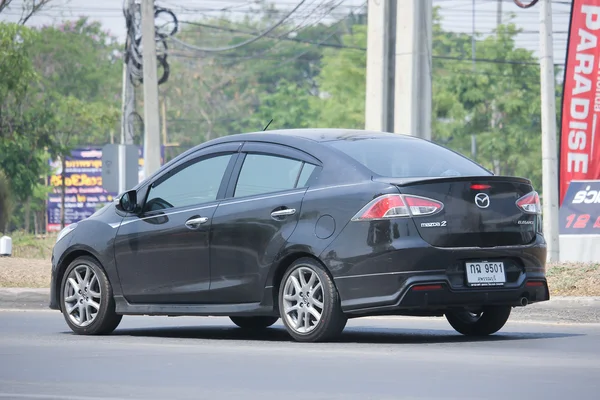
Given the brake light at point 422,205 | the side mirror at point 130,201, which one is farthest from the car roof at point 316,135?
the brake light at point 422,205

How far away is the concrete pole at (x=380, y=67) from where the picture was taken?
20.1 metres

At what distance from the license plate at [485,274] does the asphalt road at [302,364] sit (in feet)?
1.49

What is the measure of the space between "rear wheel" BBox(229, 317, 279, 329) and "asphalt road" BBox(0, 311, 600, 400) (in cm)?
10

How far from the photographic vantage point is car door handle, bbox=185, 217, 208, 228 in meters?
11.0

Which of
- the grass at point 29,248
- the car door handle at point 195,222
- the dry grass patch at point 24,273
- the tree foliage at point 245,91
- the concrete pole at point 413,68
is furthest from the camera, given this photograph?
the tree foliage at point 245,91

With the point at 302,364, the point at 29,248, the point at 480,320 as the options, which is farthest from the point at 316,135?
the point at 29,248

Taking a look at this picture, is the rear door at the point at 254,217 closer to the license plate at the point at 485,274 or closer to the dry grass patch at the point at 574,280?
the license plate at the point at 485,274

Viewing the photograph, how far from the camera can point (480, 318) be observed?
1115 centimetres

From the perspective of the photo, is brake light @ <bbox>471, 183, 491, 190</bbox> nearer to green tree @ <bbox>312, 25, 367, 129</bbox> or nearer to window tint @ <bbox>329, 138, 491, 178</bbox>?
window tint @ <bbox>329, 138, 491, 178</bbox>

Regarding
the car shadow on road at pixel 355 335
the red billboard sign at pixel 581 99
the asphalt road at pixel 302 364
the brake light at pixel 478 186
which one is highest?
the red billboard sign at pixel 581 99

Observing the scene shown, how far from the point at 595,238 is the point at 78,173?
6153 cm

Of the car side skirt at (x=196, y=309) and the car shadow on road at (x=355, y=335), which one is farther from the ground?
the car side skirt at (x=196, y=309)

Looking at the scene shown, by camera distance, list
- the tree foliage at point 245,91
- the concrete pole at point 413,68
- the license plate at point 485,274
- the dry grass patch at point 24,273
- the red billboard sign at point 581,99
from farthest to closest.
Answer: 1. the tree foliage at point 245,91
2. the red billboard sign at point 581,99
3. the concrete pole at point 413,68
4. the dry grass patch at point 24,273
5. the license plate at point 485,274

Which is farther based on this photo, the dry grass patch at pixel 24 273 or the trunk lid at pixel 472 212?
the dry grass patch at pixel 24 273
